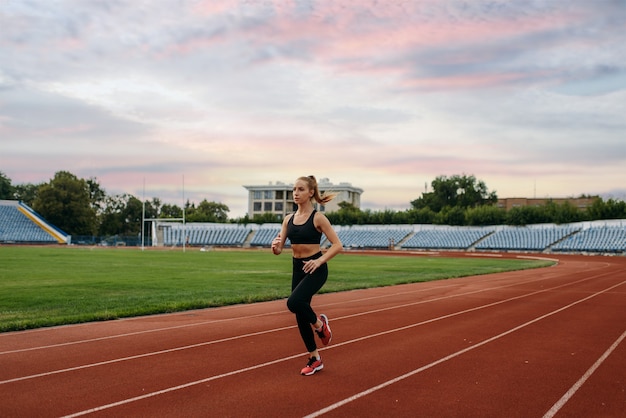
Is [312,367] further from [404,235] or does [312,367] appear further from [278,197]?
[278,197]

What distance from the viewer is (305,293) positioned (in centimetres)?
636

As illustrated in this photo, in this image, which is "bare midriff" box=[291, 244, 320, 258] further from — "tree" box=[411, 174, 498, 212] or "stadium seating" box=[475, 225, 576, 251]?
"tree" box=[411, 174, 498, 212]

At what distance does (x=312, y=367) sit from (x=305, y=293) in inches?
33.6

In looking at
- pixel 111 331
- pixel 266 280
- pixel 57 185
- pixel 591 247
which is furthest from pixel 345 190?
pixel 111 331

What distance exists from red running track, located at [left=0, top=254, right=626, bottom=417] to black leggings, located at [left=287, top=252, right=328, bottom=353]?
535 mm

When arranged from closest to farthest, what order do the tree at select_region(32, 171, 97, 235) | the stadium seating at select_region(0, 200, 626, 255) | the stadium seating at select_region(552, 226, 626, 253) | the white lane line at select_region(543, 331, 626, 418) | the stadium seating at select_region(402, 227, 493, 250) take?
the white lane line at select_region(543, 331, 626, 418)
the stadium seating at select_region(552, 226, 626, 253)
the stadium seating at select_region(0, 200, 626, 255)
the stadium seating at select_region(402, 227, 493, 250)
the tree at select_region(32, 171, 97, 235)

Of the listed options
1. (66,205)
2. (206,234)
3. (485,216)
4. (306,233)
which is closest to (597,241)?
(485,216)

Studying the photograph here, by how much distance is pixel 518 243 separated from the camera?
2623 inches

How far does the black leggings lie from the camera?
6332 mm

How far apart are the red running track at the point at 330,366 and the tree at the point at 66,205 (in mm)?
92269

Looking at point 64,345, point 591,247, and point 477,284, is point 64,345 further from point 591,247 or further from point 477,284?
point 591,247

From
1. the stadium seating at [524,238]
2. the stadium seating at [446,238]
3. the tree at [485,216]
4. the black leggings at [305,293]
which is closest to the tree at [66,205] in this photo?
the stadium seating at [446,238]

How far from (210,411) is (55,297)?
36.5ft

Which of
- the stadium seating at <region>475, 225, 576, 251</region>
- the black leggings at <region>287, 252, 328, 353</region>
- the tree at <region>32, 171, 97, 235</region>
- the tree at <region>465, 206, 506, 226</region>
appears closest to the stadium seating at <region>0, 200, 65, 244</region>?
the tree at <region>32, 171, 97, 235</region>
